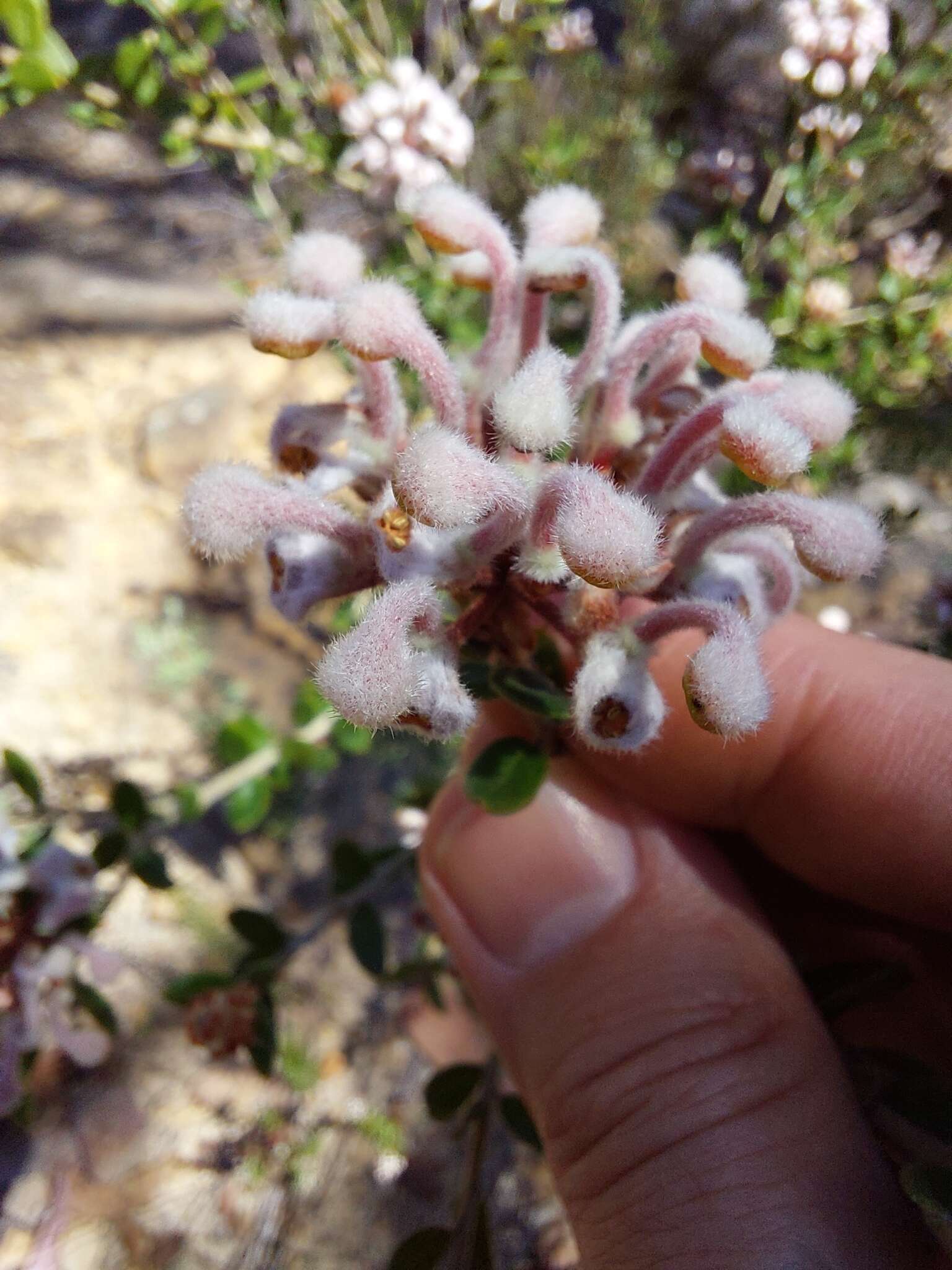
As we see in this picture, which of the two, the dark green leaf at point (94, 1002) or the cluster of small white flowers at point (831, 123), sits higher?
the cluster of small white flowers at point (831, 123)

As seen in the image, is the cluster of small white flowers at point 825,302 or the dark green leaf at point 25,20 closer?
the dark green leaf at point 25,20

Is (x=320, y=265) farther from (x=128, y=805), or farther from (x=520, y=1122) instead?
(x=520, y=1122)

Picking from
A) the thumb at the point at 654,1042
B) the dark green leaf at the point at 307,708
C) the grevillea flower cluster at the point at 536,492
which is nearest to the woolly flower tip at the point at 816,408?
the grevillea flower cluster at the point at 536,492

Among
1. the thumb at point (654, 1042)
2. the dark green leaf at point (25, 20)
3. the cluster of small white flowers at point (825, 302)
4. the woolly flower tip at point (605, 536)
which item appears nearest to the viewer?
the woolly flower tip at point (605, 536)

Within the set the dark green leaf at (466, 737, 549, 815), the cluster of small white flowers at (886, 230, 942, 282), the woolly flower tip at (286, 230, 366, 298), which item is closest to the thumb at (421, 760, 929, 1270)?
the dark green leaf at (466, 737, 549, 815)

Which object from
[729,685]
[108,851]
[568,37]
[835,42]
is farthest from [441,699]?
[568,37]

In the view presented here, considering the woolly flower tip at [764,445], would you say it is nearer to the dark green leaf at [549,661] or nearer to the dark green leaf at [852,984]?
the dark green leaf at [549,661]

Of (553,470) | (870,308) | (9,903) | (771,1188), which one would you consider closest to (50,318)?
(9,903)
